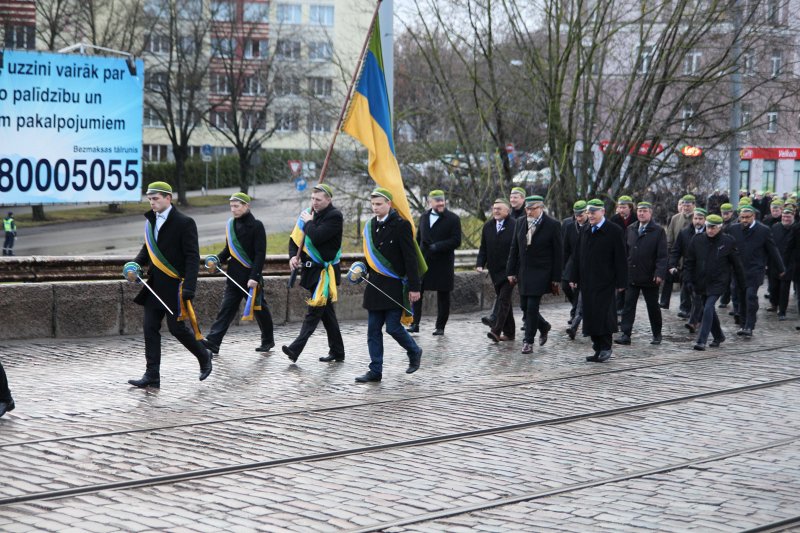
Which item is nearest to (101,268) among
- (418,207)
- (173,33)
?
(418,207)

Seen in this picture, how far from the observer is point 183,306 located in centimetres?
1029

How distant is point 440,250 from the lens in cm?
1484

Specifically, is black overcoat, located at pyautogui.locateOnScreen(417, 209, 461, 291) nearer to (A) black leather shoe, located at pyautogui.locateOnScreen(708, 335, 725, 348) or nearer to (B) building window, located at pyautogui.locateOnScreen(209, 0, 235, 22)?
(A) black leather shoe, located at pyautogui.locateOnScreen(708, 335, 725, 348)

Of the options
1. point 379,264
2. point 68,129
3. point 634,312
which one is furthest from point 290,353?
point 68,129

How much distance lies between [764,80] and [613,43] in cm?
303

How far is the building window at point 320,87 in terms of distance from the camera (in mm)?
27169

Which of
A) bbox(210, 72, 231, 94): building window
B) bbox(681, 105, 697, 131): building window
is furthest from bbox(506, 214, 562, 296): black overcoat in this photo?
bbox(210, 72, 231, 94): building window

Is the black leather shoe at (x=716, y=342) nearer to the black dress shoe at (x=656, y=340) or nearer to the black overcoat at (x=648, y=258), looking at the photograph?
the black dress shoe at (x=656, y=340)

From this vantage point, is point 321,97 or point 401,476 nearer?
point 401,476

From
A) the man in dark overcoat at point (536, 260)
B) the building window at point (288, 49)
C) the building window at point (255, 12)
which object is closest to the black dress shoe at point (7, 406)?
the man in dark overcoat at point (536, 260)

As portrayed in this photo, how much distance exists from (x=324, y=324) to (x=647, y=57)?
41.4 ft

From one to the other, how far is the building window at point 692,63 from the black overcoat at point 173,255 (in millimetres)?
14322

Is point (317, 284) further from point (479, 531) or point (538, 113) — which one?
point (538, 113)

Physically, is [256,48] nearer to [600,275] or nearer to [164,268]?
[600,275]
